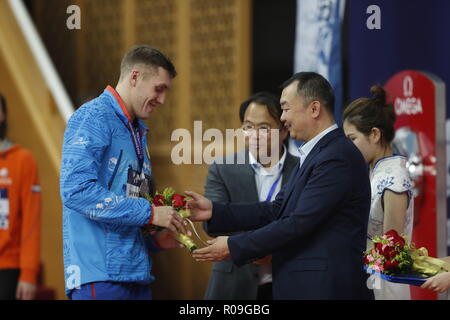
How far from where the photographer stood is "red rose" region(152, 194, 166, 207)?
2.97 meters

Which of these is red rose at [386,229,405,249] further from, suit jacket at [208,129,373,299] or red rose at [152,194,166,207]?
red rose at [152,194,166,207]

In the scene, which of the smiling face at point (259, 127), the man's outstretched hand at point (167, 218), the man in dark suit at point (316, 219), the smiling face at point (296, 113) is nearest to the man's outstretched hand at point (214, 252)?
the man in dark suit at point (316, 219)

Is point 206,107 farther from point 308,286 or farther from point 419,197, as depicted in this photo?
point 308,286

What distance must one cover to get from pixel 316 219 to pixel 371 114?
709 millimetres

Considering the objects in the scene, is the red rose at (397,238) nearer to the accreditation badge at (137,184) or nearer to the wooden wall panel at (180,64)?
the accreditation badge at (137,184)

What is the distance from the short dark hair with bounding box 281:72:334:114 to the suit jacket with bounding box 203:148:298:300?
2.63ft

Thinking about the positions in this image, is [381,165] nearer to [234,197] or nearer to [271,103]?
[271,103]

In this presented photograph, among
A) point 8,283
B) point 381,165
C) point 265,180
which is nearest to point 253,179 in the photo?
point 265,180

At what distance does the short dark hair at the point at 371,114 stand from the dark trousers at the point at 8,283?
7.11 feet

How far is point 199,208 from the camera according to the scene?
3.29m

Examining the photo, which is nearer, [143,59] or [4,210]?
[143,59]

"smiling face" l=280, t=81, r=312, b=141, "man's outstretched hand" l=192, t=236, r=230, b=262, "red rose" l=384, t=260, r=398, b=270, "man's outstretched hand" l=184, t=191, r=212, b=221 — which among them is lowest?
"red rose" l=384, t=260, r=398, b=270

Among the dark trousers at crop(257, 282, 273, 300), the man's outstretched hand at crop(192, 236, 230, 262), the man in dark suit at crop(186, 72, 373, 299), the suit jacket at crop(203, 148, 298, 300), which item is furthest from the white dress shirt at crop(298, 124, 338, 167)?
the dark trousers at crop(257, 282, 273, 300)
